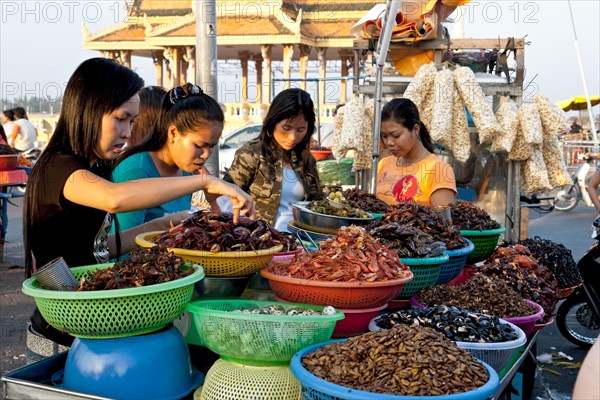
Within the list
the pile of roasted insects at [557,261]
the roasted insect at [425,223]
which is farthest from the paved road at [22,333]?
the roasted insect at [425,223]

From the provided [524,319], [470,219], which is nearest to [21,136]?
[470,219]

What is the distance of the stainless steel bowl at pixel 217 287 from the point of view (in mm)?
2246

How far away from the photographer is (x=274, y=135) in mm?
3803

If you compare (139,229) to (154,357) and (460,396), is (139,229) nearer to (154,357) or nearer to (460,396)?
(154,357)

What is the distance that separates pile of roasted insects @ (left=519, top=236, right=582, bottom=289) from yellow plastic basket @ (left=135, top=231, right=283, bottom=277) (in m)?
2.08

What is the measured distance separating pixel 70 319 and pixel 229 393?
50cm

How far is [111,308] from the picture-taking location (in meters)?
1.81

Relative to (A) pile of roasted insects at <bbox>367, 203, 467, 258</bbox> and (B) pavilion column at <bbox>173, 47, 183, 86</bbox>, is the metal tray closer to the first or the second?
(A) pile of roasted insects at <bbox>367, 203, 467, 258</bbox>

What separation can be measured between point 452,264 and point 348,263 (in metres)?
0.91

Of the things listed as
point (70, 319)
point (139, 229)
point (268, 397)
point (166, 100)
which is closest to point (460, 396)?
point (268, 397)

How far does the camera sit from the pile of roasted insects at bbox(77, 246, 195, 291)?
1853 mm

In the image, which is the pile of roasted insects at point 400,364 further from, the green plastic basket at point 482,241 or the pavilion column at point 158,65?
the pavilion column at point 158,65

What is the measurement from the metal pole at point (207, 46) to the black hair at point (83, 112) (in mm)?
3596

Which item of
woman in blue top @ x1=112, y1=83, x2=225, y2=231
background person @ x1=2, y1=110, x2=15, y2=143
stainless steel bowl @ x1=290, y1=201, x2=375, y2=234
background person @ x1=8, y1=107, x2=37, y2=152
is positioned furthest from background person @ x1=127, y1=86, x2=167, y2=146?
background person @ x1=2, y1=110, x2=15, y2=143
